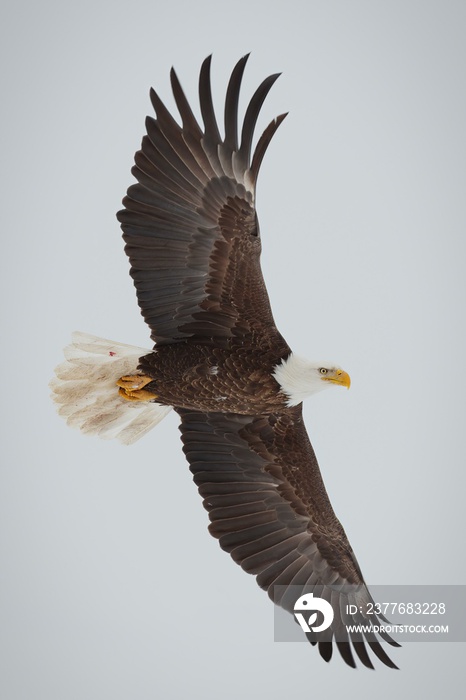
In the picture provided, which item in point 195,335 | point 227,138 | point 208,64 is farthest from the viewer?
point 195,335

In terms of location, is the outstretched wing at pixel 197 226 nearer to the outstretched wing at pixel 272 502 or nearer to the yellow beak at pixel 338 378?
the yellow beak at pixel 338 378

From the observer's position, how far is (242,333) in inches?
318

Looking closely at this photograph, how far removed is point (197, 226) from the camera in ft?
25.8

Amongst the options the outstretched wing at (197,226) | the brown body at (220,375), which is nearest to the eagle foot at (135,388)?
the brown body at (220,375)

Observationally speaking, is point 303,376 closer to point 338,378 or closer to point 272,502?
point 338,378

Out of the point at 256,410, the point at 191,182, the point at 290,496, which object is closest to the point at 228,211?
the point at 191,182

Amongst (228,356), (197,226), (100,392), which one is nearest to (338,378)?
(228,356)

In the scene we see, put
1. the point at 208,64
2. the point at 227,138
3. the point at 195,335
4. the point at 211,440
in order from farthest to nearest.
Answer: the point at 211,440 < the point at 195,335 < the point at 227,138 < the point at 208,64

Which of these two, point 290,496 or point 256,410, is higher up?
point 256,410

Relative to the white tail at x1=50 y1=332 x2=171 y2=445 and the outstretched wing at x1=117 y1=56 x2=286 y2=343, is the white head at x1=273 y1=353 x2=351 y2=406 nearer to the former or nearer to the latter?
the outstretched wing at x1=117 y1=56 x2=286 y2=343

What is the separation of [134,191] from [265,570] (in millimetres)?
3477

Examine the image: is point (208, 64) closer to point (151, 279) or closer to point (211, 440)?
point (151, 279)

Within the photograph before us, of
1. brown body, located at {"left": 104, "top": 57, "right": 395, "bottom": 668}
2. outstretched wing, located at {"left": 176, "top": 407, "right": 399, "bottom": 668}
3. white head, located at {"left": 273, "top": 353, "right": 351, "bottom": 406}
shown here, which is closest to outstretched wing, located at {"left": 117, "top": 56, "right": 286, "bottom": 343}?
brown body, located at {"left": 104, "top": 57, "right": 395, "bottom": 668}

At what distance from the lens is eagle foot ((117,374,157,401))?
8430 mm
